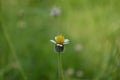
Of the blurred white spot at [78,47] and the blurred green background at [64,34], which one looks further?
the blurred white spot at [78,47]

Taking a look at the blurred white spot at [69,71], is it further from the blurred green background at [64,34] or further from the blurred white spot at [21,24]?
the blurred white spot at [21,24]

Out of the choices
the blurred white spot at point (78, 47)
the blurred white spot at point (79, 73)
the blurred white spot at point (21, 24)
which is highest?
the blurred white spot at point (21, 24)

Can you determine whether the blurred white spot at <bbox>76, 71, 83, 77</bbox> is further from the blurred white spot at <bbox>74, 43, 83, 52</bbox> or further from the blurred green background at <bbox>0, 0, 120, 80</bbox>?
the blurred white spot at <bbox>74, 43, 83, 52</bbox>

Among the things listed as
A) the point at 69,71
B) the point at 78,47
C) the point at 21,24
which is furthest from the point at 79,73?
the point at 21,24

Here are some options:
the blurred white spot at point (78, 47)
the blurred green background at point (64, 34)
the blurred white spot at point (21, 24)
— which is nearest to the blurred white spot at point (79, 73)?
the blurred green background at point (64, 34)

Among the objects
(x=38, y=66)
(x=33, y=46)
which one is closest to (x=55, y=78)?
(x=38, y=66)

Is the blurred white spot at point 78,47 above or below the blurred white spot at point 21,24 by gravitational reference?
below

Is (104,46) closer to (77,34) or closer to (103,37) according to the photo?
(103,37)

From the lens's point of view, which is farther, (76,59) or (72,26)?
(72,26)

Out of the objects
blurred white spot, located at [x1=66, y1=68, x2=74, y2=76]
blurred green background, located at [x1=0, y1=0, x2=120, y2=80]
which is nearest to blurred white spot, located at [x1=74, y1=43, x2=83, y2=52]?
blurred green background, located at [x1=0, y1=0, x2=120, y2=80]
